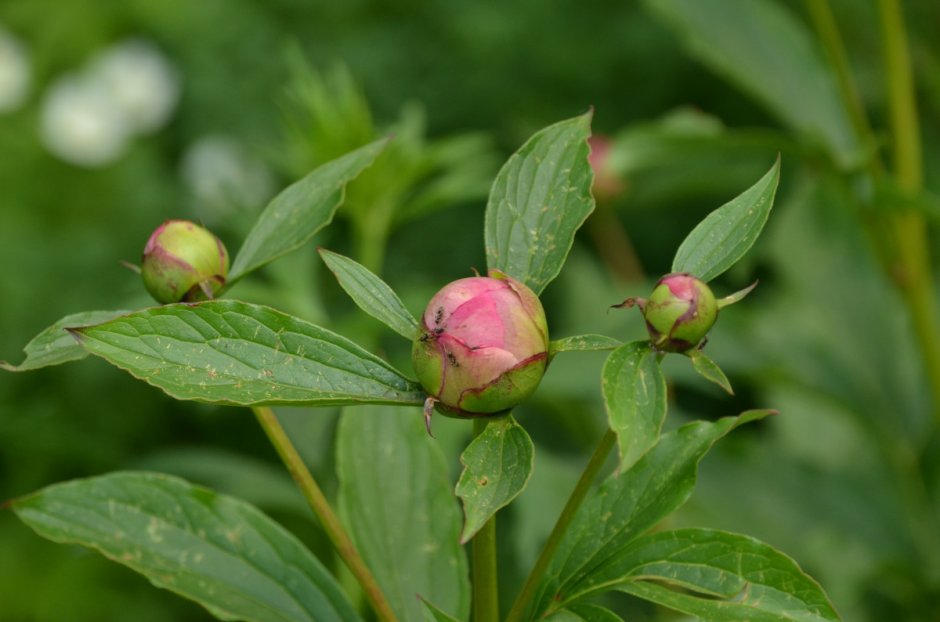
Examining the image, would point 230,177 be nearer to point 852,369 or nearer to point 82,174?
point 82,174

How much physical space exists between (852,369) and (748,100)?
806mm

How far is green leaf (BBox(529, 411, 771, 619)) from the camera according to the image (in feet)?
1.98

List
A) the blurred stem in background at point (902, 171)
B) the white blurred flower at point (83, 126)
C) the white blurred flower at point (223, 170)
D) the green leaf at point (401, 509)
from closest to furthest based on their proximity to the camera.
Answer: the green leaf at point (401, 509)
the blurred stem in background at point (902, 171)
the white blurred flower at point (223, 170)
the white blurred flower at point (83, 126)

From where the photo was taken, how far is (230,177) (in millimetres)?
2160

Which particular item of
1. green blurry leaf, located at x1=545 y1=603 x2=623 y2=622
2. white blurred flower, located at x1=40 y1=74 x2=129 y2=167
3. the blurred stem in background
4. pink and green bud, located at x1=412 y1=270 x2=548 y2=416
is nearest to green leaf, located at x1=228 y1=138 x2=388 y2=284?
pink and green bud, located at x1=412 y1=270 x2=548 y2=416

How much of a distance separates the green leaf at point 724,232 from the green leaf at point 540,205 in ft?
0.19

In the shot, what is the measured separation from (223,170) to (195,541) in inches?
64.4

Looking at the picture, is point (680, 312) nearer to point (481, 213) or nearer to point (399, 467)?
point (399, 467)

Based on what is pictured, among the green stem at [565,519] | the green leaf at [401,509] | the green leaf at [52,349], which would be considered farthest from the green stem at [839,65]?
the green leaf at [52,349]

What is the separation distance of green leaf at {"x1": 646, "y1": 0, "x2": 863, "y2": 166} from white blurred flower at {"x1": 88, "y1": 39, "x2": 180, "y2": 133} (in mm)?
1422

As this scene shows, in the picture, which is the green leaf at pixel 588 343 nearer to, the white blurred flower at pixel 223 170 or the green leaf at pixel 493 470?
the green leaf at pixel 493 470

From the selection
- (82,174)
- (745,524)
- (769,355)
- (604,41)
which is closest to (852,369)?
(769,355)

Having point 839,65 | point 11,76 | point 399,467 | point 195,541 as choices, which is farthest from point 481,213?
point 195,541

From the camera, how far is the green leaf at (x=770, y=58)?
4.42 ft
